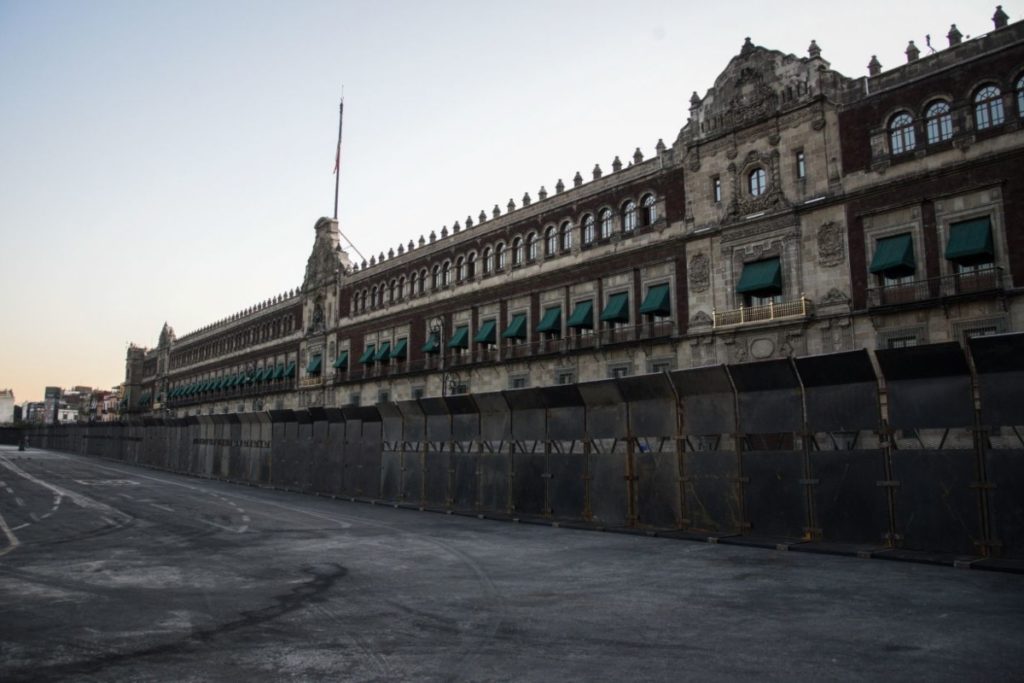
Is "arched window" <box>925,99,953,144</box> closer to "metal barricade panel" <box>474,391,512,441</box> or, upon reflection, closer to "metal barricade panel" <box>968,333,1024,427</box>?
"metal barricade panel" <box>968,333,1024,427</box>

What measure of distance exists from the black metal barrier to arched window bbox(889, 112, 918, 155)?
1125 centimetres

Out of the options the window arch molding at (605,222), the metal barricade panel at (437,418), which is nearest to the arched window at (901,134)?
the window arch molding at (605,222)

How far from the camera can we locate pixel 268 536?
17750 millimetres

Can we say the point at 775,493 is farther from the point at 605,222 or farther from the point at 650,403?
the point at 605,222

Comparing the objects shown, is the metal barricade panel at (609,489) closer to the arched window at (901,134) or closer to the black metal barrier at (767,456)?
the black metal barrier at (767,456)

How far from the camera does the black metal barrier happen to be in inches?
536

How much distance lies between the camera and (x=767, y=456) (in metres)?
16.9

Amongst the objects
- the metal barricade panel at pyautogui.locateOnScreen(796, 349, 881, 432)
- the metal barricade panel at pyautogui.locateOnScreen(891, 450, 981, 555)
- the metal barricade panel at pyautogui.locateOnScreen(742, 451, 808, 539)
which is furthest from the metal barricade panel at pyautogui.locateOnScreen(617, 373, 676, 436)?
the metal barricade panel at pyautogui.locateOnScreen(891, 450, 981, 555)

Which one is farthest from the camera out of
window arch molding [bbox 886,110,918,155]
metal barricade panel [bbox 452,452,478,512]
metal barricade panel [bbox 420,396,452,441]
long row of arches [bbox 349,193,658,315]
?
long row of arches [bbox 349,193,658,315]

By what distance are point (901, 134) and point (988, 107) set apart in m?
3.04

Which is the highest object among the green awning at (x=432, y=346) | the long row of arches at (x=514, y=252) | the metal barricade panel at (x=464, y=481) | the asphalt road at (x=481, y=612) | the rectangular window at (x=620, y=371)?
the long row of arches at (x=514, y=252)

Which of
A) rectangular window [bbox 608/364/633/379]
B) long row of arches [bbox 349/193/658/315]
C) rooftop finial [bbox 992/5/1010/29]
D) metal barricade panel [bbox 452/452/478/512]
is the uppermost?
rooftop finial [bbox 992/5/1010/29]

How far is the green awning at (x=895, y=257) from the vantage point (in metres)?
27.5

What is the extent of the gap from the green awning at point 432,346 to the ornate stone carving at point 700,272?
20648mm
